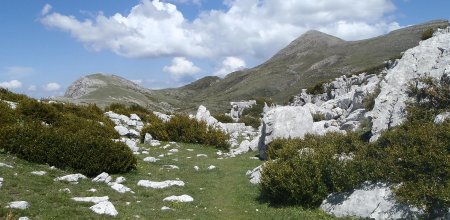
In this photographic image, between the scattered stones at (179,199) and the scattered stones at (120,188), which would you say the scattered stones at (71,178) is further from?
the scattered stones at (179,199)

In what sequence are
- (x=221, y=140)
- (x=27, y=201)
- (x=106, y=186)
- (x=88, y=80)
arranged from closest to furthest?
1. (x=27, y=201)
2. (x=106, y=186)
3. (x=221, y=140)
4. (x=88, y=80)

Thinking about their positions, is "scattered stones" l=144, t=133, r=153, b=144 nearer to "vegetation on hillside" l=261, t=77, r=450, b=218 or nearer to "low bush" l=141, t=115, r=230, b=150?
"low bush" l=141, t=115, r=230, b=150

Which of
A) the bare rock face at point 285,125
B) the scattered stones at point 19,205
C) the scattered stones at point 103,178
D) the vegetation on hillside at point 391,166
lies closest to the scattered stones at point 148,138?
the bare rock face at point 285,125

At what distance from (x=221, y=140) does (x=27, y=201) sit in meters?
21.4

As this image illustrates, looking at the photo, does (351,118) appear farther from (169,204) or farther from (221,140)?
(169,204)

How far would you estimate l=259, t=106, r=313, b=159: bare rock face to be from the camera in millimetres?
27562

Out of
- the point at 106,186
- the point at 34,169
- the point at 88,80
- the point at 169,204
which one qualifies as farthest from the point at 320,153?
the point at 88,80

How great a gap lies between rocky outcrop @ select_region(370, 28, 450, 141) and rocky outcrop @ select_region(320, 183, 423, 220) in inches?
188

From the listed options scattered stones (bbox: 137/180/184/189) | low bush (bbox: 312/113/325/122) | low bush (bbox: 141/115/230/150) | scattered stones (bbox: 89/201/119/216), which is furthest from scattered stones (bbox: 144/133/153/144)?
scattered stones (bbox: 89/201/119/216)

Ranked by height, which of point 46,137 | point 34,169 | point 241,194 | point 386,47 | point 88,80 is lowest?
point 241,194

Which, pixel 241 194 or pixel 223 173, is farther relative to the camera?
pixel 223 173

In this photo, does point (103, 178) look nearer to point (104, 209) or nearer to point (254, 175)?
point (104, 209)

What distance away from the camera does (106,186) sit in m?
17.1

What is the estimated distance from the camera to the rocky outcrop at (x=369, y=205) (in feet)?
43.7
